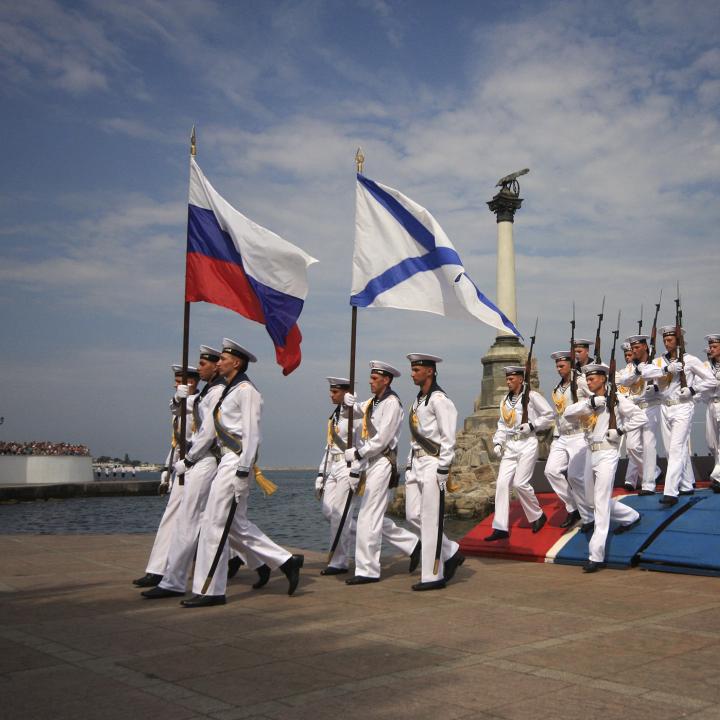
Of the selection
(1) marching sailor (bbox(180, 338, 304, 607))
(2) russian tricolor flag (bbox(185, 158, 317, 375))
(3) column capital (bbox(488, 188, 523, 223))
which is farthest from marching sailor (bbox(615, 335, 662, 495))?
(3) column capital (bbox(488, 188, 523, 223))

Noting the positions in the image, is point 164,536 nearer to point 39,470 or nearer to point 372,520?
point 372,520

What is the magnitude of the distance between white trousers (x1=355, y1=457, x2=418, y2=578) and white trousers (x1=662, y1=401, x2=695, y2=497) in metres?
3.97

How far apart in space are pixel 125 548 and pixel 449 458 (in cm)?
533

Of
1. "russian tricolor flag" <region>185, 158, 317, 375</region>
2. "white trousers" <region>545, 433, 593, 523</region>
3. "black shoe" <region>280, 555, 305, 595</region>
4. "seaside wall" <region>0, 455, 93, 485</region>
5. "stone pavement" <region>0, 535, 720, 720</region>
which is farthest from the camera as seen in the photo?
"seaside wall" <region>0, 455, 93, 485</region>

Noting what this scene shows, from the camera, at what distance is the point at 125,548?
442 inches

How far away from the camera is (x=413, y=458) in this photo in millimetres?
8656

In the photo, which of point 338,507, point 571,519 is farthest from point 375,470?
point 571,519

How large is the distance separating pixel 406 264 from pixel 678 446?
15.3ft

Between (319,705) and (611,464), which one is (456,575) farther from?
(319,705)

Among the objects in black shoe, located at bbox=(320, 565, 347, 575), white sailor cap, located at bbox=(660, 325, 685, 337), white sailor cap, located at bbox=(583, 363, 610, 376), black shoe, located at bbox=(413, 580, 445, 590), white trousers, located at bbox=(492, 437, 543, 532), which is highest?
white sailor cap, located at bbox=(660, 325, 685, 337)

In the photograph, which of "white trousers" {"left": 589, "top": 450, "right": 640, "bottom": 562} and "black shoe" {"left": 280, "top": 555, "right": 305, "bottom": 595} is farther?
"white trousers" {"left": 589, "top": 450, "right": 640, "bottom": 562}

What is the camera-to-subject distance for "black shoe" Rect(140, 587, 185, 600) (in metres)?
7.40

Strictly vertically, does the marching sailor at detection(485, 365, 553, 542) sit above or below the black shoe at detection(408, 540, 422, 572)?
above

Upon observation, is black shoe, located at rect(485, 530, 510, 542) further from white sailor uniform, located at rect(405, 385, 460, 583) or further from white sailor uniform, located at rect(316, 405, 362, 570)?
white sailor uniform, located at rect(405, 385, 460, 583)
